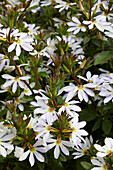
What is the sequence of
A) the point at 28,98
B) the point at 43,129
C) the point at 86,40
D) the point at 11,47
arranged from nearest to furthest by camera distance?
1. the point at 43,129
2. the point at 11,47
3. the point at 28,98
4. the point at 86,40

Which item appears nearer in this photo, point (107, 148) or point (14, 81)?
point (107, 148)

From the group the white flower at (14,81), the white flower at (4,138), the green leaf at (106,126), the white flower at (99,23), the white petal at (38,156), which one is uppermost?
the white flower at (99,23)

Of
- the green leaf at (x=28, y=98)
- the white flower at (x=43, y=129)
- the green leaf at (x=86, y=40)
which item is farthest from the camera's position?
the green leaf at (x=86, y=40)

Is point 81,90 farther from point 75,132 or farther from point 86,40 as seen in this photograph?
point 86,40

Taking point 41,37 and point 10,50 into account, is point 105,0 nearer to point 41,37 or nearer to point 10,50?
point 41,37

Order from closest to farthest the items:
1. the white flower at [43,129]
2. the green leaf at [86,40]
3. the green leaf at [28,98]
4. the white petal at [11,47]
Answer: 1. the white flower at [43,129]
2. the white petal at [11,47]
3. the green leaf at [28,98]
4. the green leaf at [86,40]

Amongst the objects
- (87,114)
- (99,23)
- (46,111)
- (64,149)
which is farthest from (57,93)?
(99,23)

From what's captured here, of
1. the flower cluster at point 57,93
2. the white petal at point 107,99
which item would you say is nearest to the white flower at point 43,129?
the flower cluster at point 57,93

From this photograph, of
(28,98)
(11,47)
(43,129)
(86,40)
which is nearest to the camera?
(43,129)

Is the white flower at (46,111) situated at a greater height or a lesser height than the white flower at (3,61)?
lesser

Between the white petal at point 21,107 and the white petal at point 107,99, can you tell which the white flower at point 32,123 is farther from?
the white petal at point 107,99

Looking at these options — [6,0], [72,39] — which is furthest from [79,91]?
[6,0]
